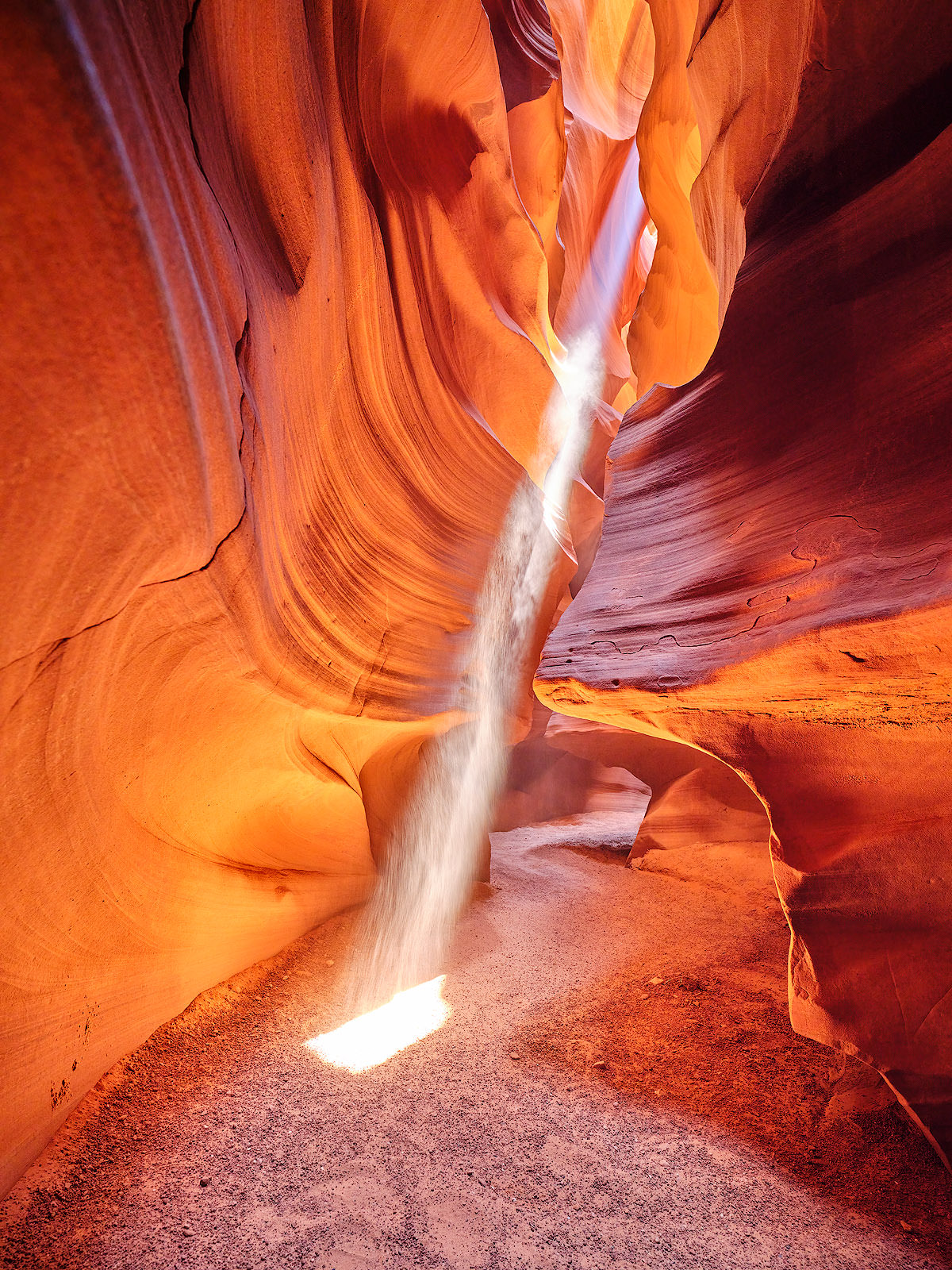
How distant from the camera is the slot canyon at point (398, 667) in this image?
6.18 ft

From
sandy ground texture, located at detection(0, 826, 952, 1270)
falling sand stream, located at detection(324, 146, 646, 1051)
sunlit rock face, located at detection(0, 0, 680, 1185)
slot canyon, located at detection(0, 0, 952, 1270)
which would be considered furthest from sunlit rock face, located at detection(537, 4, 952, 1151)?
falling sand stream, located at detection(324, 146, 646, 1051)

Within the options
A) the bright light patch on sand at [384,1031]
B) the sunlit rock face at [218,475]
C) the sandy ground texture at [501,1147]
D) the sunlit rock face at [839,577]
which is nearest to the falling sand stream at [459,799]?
the bright light patch on sand at [384,1031]

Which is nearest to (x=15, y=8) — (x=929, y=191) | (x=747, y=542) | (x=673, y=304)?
(x=747, y=542)

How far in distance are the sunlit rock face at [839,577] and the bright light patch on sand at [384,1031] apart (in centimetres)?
181

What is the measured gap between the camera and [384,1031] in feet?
10.6

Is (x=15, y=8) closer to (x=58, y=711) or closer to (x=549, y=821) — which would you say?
(x=58, y=711)

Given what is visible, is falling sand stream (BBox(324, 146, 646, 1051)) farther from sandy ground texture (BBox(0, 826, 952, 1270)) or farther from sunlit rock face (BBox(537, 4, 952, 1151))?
sunlit rock face (BBox(537, 4, 952, 1151))

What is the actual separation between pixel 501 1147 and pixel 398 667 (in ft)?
8.35

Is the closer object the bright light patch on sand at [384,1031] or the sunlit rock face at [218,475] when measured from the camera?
the sunlit rock face at [218,475]

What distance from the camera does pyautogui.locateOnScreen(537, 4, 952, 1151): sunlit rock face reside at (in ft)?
7.34

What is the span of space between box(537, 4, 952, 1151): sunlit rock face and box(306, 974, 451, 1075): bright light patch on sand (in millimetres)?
A: 1805

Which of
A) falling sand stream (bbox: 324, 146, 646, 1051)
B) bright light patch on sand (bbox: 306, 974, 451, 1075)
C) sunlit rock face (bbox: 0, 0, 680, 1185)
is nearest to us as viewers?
sunlit rock face (bbox: 0, 0, 680, 1185)

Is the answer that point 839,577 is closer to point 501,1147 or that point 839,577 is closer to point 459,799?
point 501,1147

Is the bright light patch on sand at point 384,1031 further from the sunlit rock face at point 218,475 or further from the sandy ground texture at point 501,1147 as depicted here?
the sunlit rock face at point 218,475
